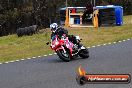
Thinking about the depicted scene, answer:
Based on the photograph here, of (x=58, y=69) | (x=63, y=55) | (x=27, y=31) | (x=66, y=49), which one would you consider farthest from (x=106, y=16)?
(x=58, y=69)

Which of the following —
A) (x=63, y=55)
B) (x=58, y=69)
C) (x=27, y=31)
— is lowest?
(x=27, y=31)

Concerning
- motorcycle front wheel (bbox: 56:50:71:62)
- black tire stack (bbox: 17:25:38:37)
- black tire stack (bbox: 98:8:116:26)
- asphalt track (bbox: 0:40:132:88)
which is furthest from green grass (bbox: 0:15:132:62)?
motorcycle front wheel (bbox: 56:50:71:62)

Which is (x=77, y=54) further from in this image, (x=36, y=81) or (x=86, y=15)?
(x=86, y=15)

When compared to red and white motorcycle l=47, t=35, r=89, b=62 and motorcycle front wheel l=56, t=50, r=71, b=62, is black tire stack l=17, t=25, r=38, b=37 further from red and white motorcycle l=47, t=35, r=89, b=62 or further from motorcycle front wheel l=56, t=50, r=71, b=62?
motorcycle front wheel l=56, t=50, r=71, b=62

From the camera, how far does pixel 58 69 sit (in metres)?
12.2

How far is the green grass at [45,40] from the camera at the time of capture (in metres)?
18.4

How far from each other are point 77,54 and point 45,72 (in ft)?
8.82

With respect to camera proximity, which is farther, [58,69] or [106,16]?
[106,16]

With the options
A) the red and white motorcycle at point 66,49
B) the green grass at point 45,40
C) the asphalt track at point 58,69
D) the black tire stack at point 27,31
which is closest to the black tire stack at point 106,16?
the green grass at point 45,40

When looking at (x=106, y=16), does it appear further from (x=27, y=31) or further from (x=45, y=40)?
(x=45, y=40)

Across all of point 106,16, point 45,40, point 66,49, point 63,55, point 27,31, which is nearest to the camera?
point 63,55

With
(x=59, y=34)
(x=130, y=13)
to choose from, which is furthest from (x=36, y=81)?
(x=130, y=13)

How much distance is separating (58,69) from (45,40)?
10.2 metres

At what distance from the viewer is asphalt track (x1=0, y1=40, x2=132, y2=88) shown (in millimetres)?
9945
